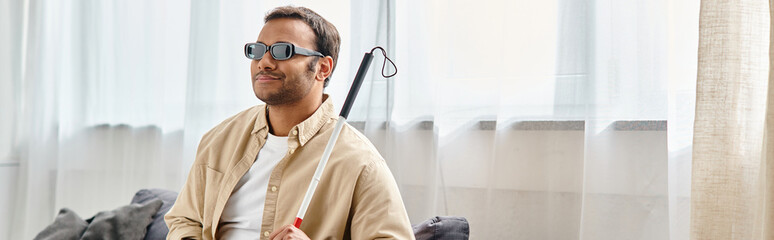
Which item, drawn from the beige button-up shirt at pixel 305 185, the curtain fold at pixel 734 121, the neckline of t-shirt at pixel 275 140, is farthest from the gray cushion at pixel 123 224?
the curtain fold at pixel 734 121

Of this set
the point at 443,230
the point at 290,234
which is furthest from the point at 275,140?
the point at 443,230

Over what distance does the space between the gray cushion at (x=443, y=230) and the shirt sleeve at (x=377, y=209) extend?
26 centimetres

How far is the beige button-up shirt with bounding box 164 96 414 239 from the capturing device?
5.09 feet

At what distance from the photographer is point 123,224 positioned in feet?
7.45

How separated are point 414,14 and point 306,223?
2.98 ft

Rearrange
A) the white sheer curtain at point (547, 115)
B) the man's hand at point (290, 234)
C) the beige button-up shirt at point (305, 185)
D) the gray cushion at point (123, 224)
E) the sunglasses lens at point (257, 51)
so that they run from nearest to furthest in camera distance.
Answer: the man's hand at point (290, 234) → the beige button-up shirt at point (305, 185) → the sunglasses lens at point (257, 51) → the white sheer curtain at point (547, 115) → the gray cushion at point (123, 224)

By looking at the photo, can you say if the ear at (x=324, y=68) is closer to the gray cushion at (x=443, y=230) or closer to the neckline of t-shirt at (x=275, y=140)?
the neckline of t-shirt at (x=275, y=140)

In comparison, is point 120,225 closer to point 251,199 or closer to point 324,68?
point 251,199

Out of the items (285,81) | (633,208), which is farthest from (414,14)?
(633,208)

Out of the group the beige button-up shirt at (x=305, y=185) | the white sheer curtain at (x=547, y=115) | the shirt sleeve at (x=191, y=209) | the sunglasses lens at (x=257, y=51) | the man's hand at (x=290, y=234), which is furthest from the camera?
the white sheer curtain at (x=547, y=115)

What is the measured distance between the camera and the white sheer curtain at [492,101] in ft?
6.16

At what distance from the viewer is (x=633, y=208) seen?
190 centimetres

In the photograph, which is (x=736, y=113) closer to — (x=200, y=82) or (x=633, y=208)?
(x=633, y=208)

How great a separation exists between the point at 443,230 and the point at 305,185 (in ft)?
1.29
